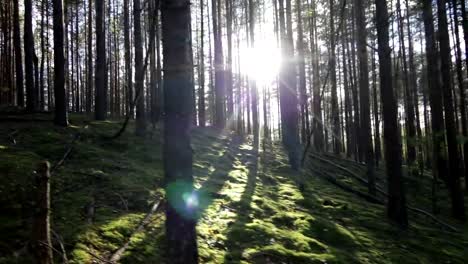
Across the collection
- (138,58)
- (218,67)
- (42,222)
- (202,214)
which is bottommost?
(202,214)

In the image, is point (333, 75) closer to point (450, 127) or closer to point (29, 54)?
point (450, 127)

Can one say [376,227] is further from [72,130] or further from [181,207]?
[72,130]

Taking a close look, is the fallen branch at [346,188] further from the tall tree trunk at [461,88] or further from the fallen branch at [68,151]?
the fallen branch at [68,151]

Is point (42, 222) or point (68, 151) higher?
point (68, 151)

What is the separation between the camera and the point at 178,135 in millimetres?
3838

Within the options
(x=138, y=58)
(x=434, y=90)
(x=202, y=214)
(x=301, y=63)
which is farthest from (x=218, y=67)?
(x=202, y=214)

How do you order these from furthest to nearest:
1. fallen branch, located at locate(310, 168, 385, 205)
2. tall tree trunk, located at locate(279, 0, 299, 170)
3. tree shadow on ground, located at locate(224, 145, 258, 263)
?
tall tree trunk, located at locate(279, 0, 299, 170), fallen branch, located at locate(310, 168, 385, 205), tree shadow on ground, located at locate(224, 145, 258, 263)

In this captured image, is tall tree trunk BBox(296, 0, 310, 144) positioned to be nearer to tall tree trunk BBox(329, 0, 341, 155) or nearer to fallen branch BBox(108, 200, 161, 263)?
tall tree trunk BBox(329, 0, 341, 155)

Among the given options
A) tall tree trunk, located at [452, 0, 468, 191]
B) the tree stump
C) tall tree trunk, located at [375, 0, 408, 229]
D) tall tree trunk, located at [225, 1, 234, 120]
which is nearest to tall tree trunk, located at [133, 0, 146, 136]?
tall tree trunk, located at [375, 0, 408, 229]

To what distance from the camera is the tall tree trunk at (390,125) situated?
8859 mm

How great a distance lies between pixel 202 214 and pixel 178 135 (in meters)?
3.45

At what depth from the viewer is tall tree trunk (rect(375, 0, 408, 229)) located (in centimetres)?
886

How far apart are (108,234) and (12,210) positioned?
4.34 ft

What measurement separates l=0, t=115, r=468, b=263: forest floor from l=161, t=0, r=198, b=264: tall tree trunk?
2.71 ft
